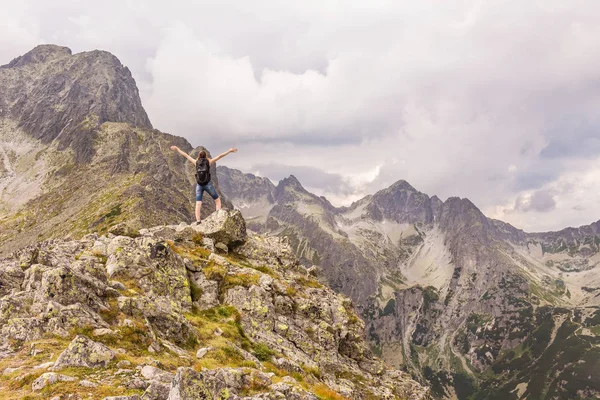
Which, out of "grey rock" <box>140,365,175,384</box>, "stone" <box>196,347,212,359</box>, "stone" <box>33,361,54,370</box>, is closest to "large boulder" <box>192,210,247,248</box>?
"stone" <box>196,347,212,359</box>

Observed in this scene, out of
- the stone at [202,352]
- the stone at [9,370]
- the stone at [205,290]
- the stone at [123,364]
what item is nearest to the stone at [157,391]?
the stone at [123,364]

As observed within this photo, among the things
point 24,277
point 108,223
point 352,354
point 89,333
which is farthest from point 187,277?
point 108,223

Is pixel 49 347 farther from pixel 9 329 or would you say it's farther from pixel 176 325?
pixel 176 325

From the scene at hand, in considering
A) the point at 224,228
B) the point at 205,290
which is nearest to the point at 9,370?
the point at 205,290

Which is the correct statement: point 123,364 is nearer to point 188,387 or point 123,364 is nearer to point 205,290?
point 188,387

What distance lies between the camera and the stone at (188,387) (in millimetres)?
10836

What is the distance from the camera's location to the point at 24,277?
22109mm

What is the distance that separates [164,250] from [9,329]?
12467 mm

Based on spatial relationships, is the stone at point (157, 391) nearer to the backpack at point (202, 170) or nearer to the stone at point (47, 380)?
the stone at point (47, 380)

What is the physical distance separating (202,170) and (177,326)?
670 inches

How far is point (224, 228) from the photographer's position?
40.5 m

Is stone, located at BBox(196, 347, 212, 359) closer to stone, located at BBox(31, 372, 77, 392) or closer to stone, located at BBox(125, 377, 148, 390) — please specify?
stone, located at BBox(125, 377, 148, 390)

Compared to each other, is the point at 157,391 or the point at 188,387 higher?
the point at 188,387

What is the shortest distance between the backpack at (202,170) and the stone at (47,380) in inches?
909
